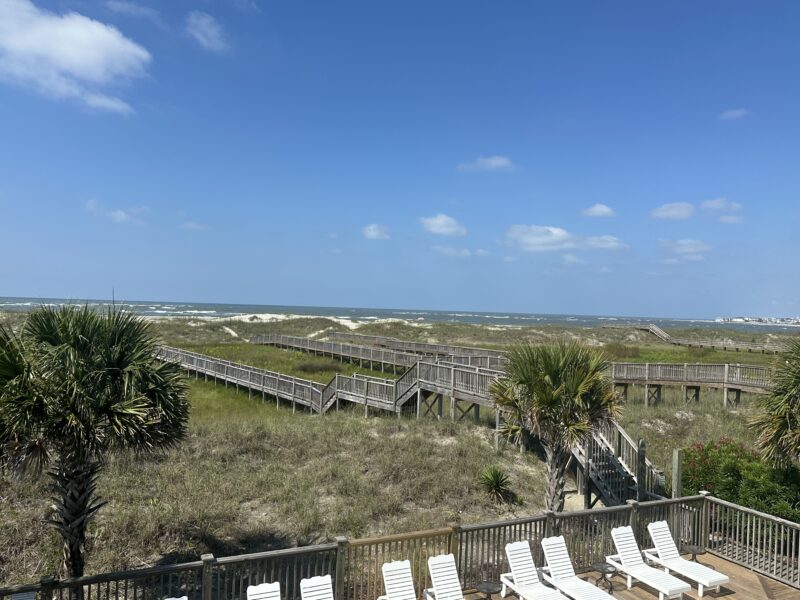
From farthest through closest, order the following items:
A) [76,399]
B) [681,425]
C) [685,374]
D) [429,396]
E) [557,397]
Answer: [685,374] → [429,396] → [681,425] → [557,397] → [76,399]

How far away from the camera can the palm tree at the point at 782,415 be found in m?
10.3

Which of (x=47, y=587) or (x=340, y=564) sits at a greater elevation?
(x=47, y=587)

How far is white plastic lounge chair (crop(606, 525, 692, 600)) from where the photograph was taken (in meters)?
8.09

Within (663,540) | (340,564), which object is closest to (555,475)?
(663,540)

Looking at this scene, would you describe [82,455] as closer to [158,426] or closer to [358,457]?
[158,426]

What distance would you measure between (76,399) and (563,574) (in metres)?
7.59

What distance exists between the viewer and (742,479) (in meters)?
11.9

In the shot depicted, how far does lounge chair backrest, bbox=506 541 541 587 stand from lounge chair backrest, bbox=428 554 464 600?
95 centimetres

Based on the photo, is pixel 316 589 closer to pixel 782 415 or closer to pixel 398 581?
pixel 398 581

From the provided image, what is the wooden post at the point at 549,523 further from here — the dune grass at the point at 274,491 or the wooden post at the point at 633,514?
the dune grass at the point at 274,491

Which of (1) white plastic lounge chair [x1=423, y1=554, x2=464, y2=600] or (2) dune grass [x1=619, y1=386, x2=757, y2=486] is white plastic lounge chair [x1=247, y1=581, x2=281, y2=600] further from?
(2) dune grass [x1=619, y1=386, x2=757, y2=486]

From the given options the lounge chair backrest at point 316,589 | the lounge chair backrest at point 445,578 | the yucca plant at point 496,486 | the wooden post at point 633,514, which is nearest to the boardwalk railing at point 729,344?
the yucca plant at point 496,486

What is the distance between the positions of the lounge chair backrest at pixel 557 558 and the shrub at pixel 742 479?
565cm

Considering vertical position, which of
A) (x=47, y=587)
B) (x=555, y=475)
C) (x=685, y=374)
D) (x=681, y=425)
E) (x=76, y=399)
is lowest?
(x=681, y=425)
